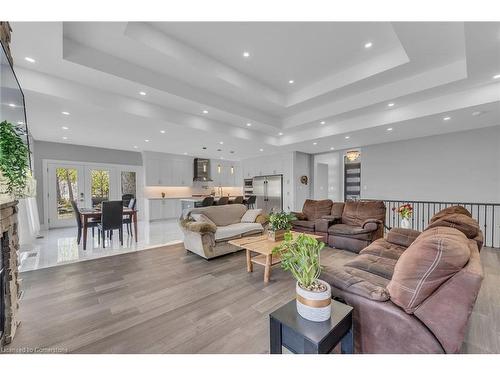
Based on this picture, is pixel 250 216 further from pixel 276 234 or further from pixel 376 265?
pixel 376 265

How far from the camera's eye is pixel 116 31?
2588 millimetres

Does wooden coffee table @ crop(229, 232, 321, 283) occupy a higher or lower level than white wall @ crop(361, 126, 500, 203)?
lower

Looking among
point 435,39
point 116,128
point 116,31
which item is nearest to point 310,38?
point 435,39

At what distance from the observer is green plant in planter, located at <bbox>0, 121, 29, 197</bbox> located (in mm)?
1523

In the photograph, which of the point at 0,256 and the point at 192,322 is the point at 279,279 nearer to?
the point at 192,322

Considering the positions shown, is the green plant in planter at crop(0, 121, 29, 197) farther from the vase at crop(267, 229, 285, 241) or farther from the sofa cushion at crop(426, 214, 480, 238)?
the sofa cushion at crop(426, 214, 480, 238)

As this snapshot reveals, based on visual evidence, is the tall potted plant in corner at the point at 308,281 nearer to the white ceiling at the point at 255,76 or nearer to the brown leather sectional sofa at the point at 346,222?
the white ceiling at the point at 255,76

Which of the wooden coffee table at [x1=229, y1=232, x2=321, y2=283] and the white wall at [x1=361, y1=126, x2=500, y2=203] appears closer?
the wooden coffee table at [x1=229, y1=232, x2=321, y2=283]

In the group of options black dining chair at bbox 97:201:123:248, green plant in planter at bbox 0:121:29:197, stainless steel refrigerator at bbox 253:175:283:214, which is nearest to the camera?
green plant in planter at bbox 0:121:29:197

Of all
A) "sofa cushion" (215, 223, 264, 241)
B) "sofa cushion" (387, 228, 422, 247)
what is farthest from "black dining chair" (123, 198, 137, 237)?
"sofa cushion" (387, 228, 422, 247)

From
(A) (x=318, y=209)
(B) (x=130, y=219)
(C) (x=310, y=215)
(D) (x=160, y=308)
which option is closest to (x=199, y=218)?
(D) (x=160, y=308)

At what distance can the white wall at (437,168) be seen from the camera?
5.04 meters

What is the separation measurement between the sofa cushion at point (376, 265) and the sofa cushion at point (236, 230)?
2.19 metres

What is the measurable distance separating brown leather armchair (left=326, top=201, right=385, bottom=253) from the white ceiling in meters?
1.91
